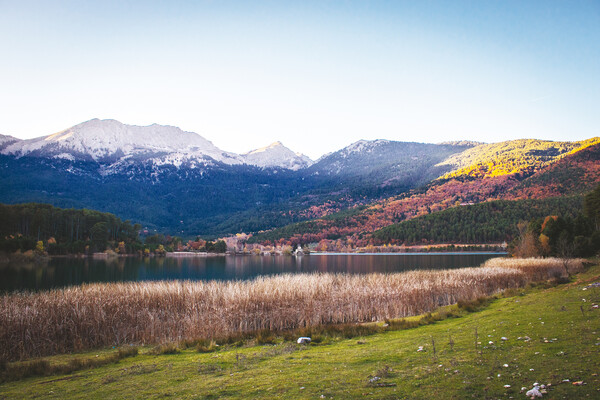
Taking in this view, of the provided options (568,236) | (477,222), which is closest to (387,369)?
(568,236)

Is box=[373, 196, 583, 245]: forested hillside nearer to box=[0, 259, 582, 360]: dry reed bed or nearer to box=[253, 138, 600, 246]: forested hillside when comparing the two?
box=[253, 138, 600, 246]: forested hillside

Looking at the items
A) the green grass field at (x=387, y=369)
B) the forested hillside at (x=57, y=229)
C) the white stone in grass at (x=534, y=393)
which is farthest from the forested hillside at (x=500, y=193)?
the white stone in grass at (x=534, y=393)

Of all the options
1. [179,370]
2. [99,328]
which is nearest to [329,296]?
[99,328]

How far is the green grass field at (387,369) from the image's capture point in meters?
6.82

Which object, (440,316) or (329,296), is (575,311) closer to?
(440,316)

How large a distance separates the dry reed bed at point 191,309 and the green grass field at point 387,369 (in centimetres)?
568

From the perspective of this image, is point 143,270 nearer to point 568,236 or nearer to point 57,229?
point 57,229

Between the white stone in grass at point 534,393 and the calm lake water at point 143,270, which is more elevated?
the white stone in grass at point 534,393

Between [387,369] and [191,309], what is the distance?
16.4 meters

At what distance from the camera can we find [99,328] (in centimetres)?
1870

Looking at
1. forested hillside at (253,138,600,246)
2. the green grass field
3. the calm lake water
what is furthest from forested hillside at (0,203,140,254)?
the green grass field

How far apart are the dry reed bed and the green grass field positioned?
5680mm

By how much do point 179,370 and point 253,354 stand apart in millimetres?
2805

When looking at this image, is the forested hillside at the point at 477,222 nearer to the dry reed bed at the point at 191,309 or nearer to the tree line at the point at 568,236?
the tree line at the point at 568,236
